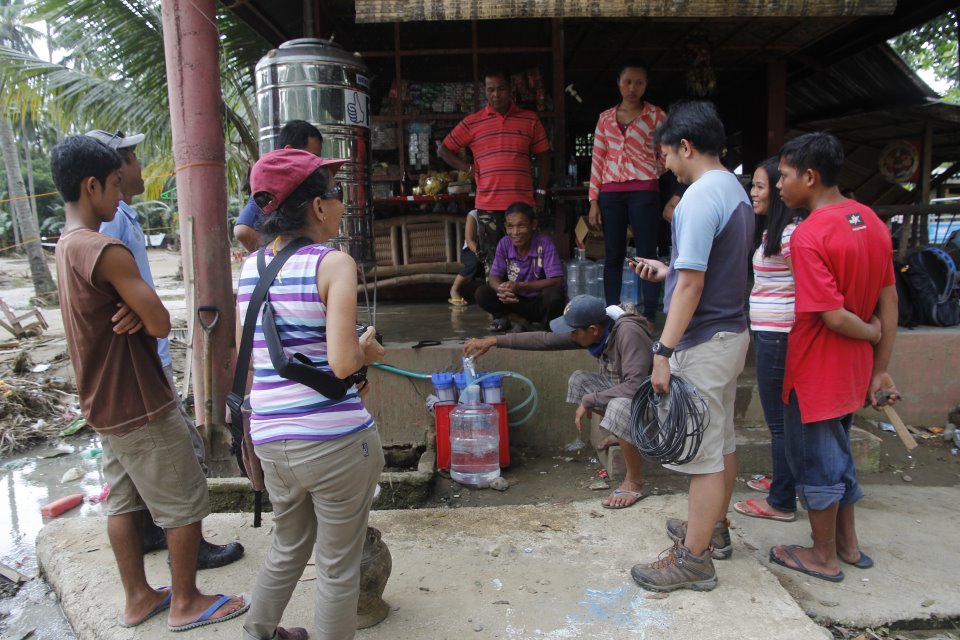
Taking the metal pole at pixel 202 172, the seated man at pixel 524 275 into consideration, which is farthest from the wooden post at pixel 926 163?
the metal pole at pixel 202 172

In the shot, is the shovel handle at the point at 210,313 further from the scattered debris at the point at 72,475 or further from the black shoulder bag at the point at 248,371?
the black shoulder bag at the point at 248,371

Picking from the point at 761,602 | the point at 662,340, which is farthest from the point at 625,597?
the point at 662,340

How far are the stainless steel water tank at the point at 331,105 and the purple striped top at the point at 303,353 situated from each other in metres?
2.79

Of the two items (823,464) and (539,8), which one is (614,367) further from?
(539,8)

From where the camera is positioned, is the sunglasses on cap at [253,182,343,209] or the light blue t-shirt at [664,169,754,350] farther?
the light blue t-shirt at [664,169,754,350]

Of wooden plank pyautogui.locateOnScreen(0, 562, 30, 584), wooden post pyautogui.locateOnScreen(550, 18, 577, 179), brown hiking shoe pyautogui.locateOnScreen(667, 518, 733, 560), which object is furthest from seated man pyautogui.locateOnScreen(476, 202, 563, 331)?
wooden plank pyautogui.locateOnScreen(0, 562, 30, 584)

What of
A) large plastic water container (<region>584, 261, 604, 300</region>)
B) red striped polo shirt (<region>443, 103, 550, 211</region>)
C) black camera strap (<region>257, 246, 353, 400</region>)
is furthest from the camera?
large plastic water container (<region>584, 261, 604, 300</region>)

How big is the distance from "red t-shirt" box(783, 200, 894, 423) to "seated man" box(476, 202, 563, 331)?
253 cm

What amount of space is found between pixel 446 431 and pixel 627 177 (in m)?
2.26

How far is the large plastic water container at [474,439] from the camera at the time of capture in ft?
14.2

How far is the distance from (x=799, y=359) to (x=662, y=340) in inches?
27.4

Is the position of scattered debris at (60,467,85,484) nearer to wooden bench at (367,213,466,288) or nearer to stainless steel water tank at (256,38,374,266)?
stainless steel water tank at (256,38,374,266)

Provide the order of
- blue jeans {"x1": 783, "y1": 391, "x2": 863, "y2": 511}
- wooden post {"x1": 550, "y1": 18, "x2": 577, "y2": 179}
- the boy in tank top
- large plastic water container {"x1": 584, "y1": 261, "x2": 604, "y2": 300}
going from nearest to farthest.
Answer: the boy in tank top < blue jeans {"x1": 783, "y1": 391, "x2": 863, "y2": 511} < large plastic water container {"x1": 584, "y1": 261, "x2": 604, "y2": 300} < wooden post {"x1": 550, "y1": 18, "x2": 577, "y2": 179}

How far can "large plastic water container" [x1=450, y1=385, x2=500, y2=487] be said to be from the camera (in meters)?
4.32
